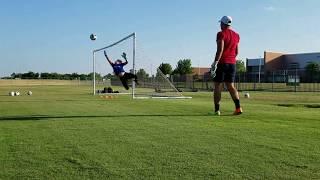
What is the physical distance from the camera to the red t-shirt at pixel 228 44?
11.4 m

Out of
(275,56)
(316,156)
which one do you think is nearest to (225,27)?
(316,156)

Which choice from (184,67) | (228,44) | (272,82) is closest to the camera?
(228,44)

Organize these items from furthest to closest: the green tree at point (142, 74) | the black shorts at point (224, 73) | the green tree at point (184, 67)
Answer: the green tree at point (184, 67) < the green tree at point (142, 74) < the black shorts at point (224, 73)

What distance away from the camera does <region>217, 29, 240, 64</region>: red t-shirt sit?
11.4 m

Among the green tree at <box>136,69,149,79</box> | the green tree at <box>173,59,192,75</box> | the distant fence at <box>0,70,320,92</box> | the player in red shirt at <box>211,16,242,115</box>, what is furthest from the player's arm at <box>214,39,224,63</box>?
the green tree at <box>173,59,192,75</box>

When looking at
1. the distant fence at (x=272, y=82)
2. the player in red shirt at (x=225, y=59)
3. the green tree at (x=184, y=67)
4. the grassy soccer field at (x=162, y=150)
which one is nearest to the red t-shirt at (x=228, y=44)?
the player in red shirt at (x=225, y=59)

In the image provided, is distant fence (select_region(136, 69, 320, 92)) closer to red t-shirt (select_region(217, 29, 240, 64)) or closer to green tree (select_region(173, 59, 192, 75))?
red t-shirt (select_region(217, 29, 240, 64))

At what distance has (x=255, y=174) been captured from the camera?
486 centimetres

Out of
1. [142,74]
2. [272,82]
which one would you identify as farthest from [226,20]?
[272,82]

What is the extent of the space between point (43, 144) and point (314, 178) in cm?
366

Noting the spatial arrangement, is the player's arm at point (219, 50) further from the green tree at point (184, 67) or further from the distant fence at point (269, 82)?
the green tree at point (184, 67)

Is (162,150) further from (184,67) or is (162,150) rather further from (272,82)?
(184,67)

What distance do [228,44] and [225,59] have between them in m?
0.37

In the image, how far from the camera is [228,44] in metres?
11.5
